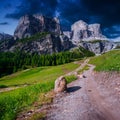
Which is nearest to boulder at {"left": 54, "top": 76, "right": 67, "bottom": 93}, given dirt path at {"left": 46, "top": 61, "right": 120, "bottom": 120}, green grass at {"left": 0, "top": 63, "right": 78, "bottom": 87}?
dirt path at {"left": 46, "top": 61, "right": 120, "bottom": 120}

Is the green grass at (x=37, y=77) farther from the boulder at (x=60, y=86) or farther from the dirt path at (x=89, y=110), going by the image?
the dirt path at (x=89, y=110)

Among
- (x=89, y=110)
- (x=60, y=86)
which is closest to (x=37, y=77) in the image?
(x=60, y=86)

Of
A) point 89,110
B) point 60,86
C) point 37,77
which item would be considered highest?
point 60,86

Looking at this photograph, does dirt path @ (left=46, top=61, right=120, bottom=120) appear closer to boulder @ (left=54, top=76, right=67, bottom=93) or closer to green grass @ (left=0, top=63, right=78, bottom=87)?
boulder @ (left=54, top=76, right=67, bottom=93)

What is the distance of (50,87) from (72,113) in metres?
21.8

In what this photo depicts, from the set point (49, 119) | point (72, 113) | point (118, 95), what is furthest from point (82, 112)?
point (118, 95)

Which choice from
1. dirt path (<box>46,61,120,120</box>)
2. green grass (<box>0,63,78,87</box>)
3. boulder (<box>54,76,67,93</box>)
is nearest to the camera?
dirt path (<box>46,61,120,120</box>)

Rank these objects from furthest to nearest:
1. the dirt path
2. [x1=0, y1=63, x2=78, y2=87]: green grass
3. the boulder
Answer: [x1=0, y1=63, x2=78, y2=87]: green grass, the boulder, the dirt path

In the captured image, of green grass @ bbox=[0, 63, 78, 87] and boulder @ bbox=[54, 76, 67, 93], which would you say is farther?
green grass @ bbox=[0, 63, 78, 87]

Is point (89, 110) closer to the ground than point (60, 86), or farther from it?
closer to the ground

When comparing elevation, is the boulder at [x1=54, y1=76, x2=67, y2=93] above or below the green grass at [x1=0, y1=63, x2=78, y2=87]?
above

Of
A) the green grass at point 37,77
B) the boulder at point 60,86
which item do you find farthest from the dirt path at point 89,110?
the green grass at point 37,77

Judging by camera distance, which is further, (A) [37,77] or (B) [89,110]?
(A) [37,77]

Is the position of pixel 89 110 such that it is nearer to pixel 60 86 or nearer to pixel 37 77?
pixel 60 86
